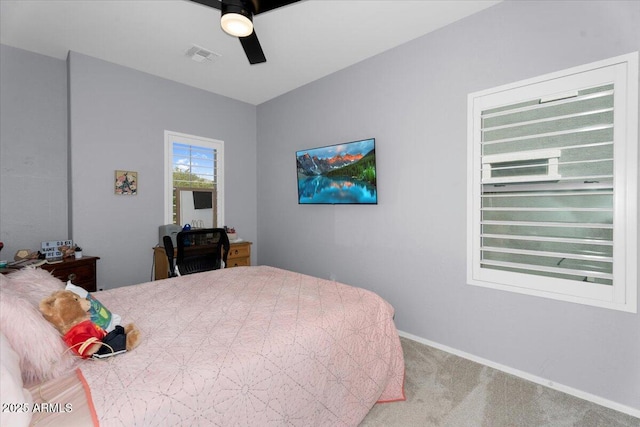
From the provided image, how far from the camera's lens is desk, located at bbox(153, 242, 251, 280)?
11.8 feet

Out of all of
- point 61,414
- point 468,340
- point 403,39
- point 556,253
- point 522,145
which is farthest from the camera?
point 403,39

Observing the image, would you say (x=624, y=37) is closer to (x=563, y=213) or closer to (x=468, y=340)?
(x=563, y=213)

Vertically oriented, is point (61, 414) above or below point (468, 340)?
above

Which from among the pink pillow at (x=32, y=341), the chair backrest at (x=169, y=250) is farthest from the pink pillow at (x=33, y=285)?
the chair backrest at (x=169, y=250)

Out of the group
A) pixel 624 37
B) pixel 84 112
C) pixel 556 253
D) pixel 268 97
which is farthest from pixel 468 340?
pixel 84 112

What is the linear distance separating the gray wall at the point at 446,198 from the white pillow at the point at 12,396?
2.75m

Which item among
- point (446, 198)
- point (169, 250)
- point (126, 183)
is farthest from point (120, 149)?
point (446, 198)

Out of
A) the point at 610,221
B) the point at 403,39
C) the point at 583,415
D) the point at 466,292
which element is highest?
the point at 403,39

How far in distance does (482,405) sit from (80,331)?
7.77 ft

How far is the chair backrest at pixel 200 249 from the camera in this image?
2.84 meters

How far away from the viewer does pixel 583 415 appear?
186 cm

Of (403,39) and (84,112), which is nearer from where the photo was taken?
(403,39)

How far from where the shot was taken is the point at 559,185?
2.16 metres

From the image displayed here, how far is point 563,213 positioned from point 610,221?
256 millimetres
